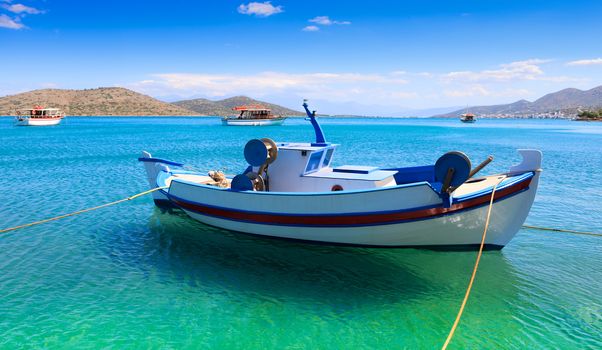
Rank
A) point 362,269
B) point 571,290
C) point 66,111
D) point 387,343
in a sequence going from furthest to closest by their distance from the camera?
point 66,111 < point 362,269 < point 571,290 < point 387,343

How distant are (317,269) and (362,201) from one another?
2.26 m

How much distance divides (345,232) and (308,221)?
3.68ft

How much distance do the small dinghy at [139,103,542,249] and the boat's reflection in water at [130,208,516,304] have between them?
55cm

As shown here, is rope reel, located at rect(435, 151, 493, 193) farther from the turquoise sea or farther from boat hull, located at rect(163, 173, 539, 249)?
the turquoise sea

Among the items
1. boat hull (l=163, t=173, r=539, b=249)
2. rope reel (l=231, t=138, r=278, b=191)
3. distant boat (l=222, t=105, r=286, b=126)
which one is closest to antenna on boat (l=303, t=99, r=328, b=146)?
rope reel (l=231, t=138, r=278, b=191)

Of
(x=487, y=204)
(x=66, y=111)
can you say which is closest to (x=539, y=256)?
(x=487, y=204)

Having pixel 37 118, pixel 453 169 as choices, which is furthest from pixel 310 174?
pixel 37 118

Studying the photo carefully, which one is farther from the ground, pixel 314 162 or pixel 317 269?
pixel 314 162

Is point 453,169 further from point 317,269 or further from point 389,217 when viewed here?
point 317,269

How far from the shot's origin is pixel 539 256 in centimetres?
1168

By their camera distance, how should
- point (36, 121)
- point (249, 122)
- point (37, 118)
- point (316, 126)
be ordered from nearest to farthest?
1. point (316, 126)
2. point (36, 121)
3. point (37, 118)
4. point (249, 122)

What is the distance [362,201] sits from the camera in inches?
405

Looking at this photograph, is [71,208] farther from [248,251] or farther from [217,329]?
[217,329]

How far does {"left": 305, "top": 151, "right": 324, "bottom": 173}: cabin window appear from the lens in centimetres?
1262
